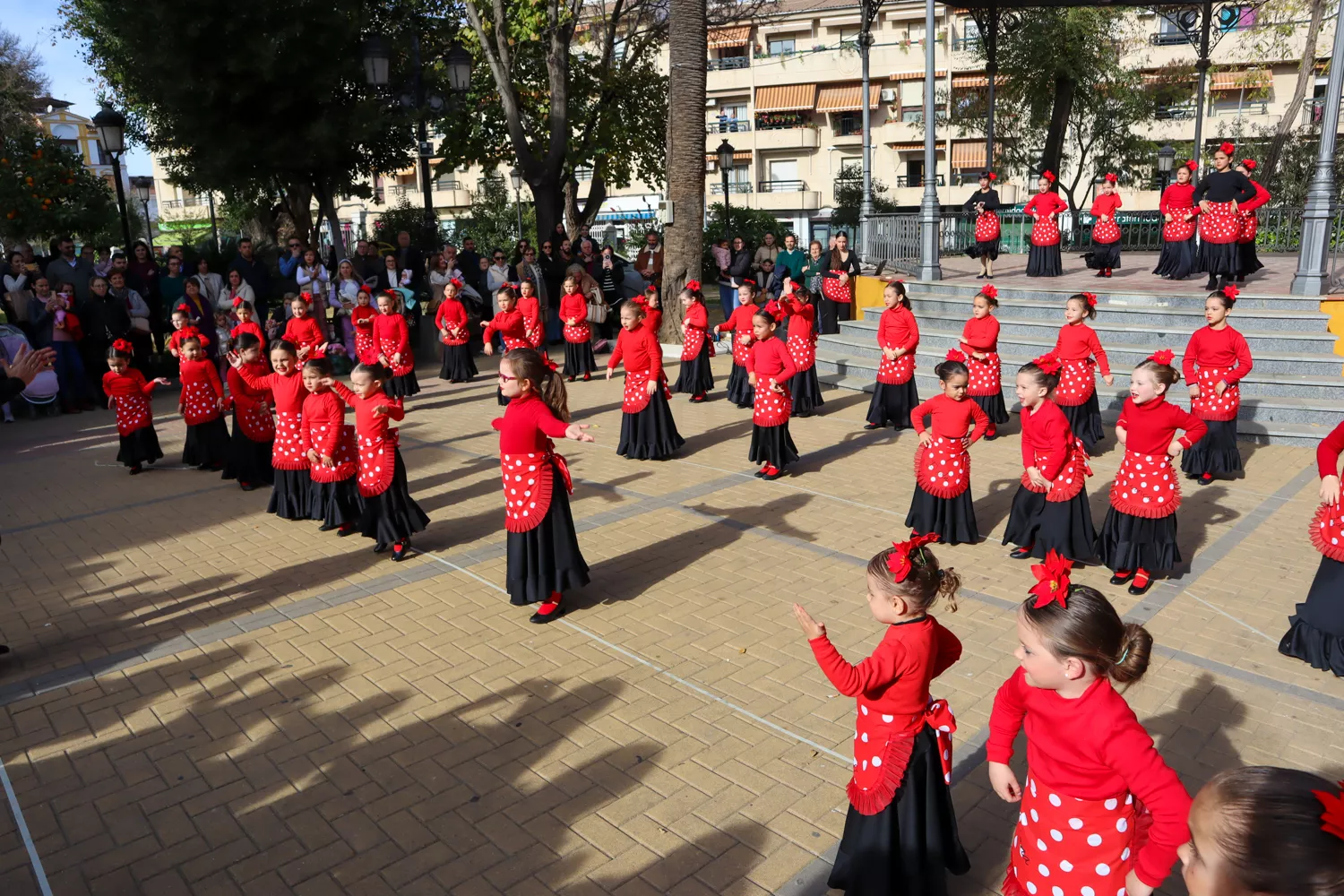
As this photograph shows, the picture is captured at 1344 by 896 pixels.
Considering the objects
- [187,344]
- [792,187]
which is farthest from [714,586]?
[792,187]

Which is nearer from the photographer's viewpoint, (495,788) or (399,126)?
(495,788)

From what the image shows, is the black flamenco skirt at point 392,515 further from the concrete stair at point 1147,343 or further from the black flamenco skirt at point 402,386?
the concrete stair at point 1147,343

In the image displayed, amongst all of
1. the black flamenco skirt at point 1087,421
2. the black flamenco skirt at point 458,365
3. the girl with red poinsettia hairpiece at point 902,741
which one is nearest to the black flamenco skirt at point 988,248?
the black flamenco skirt at point 1087,421

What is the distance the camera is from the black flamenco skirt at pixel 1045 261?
16.3m

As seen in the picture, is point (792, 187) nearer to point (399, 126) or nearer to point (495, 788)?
point (399, 126)

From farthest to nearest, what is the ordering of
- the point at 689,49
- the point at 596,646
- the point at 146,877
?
the point at 689,49
the point at 596,646
the point at 146,877

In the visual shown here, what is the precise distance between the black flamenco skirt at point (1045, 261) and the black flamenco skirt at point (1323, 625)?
12.0 metres

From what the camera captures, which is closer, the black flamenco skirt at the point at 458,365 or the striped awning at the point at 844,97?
the black flamenco skirt at the point at 458,365

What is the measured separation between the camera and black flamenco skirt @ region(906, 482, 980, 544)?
760cm

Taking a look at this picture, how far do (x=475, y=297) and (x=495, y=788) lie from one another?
47.5 ft

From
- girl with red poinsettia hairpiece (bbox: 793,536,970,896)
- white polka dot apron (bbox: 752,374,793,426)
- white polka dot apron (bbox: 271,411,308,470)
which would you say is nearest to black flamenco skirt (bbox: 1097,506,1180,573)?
white polka dot apron (bbox: 752,374,793,426)

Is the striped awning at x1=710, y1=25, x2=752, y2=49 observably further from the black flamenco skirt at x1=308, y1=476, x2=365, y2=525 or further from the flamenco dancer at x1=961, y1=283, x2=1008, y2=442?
the black flamenco skirt at x1=308, y1=476, x2=365, y2=525

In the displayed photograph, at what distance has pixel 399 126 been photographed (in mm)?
20734

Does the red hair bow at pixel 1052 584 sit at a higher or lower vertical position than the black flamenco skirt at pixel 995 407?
higher
